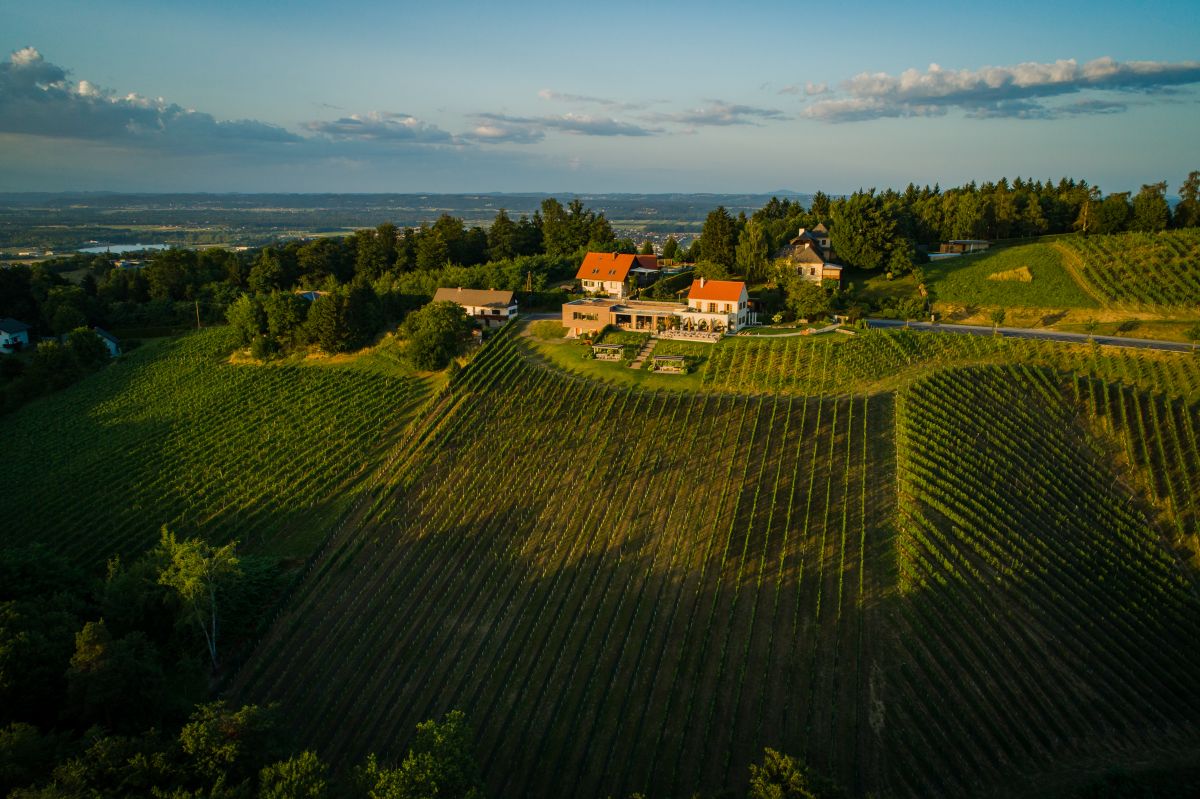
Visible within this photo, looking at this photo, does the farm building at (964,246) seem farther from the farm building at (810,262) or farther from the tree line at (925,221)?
the farm building at (810,262)

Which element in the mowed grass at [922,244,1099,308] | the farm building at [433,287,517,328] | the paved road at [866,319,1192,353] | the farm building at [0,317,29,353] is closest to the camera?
the paved road at [866,319,1192,353]

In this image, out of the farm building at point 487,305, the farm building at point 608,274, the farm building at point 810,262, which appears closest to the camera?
the farm building at point 487,305

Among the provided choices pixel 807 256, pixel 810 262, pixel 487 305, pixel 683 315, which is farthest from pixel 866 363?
pixel 487 305

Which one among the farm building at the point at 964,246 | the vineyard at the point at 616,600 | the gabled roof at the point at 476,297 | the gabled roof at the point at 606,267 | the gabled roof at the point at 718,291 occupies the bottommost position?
the vineyard at the point at 616,600

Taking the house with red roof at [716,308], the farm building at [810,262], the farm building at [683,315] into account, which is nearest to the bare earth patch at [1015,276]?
the farm building at [810,262]

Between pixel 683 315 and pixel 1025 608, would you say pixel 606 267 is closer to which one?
pixel 683 315

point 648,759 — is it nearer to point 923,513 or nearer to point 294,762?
point 294,762

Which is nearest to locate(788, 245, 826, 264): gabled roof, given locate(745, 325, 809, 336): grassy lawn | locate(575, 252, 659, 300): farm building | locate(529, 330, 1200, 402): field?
locate(745, 325, 809, 336): grassy lawn

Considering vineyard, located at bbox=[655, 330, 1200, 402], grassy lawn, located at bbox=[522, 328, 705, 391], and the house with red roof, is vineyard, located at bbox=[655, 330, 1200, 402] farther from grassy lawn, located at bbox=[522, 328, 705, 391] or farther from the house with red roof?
the house with red roof
